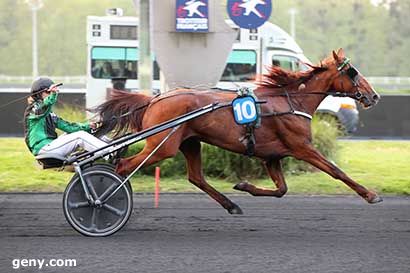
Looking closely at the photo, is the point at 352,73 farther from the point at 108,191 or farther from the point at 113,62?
the point at 113,62

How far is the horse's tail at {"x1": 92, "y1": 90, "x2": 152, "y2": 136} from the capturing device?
8.18 metres

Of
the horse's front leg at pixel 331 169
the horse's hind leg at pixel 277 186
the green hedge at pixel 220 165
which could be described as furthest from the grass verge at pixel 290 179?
the horse's front leg at pixel 331 169

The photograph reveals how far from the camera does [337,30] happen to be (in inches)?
1663

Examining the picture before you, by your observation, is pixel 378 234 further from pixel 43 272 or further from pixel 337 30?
pixel 337 30

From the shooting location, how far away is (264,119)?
791cm

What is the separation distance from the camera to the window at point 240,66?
63.5 feet

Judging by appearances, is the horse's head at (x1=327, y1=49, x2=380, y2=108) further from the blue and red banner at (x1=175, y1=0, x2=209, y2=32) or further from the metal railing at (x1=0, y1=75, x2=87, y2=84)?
the metal railing at (x1=0, y1=75, x2=87, y2=84)

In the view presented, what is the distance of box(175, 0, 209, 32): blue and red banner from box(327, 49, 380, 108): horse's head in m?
3.99

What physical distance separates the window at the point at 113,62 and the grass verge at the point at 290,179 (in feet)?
18.4

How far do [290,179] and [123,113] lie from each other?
4015mm

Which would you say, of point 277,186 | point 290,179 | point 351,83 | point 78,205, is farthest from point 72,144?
point 290,179

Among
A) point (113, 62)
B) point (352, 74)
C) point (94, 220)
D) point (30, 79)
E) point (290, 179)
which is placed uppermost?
point (352, 74)

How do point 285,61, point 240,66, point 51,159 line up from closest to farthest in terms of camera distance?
point 51,159 < point 285,61 < point 240,66

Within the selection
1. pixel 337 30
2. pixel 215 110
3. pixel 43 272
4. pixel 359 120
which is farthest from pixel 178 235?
pixel 337 30
